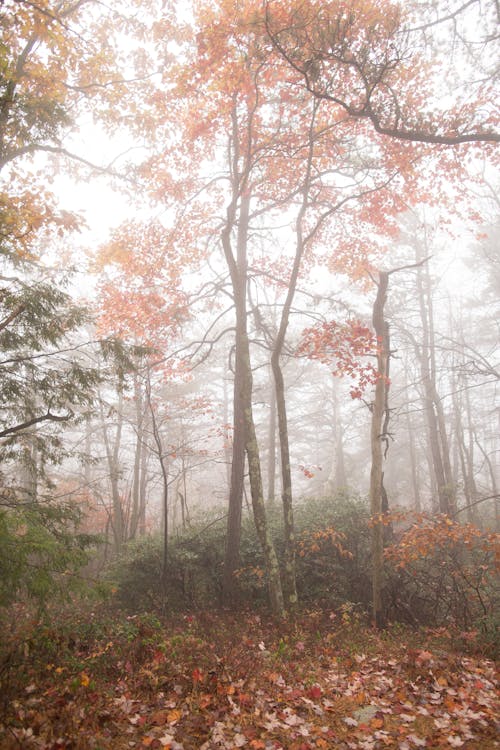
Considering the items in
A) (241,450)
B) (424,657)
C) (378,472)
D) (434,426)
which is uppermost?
(434,426)

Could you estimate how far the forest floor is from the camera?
406 centimetres

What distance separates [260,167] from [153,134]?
295 centimetres

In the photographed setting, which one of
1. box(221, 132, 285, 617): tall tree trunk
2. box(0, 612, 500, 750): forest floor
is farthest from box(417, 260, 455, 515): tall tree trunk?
box(0, 612, 500, 750): forest floor

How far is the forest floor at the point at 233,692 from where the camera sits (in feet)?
13.3

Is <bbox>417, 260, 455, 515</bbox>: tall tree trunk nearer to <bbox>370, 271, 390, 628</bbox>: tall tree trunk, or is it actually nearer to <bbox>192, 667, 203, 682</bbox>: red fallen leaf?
<bbox>370, 271, 390, 628</bbox>: tall tree trunk

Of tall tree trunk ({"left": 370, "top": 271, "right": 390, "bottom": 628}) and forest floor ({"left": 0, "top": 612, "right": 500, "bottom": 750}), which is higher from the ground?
tall tree trunk ({"left": 370, "top": 271, "right": 390, "bottom": 628})

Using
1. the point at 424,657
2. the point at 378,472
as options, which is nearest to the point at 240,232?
the point at 378,472

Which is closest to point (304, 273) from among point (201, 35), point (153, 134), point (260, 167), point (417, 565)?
point (260, 167)

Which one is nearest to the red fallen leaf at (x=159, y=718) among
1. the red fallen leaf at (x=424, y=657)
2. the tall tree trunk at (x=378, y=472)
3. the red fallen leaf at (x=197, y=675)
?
the red fallen leaf at (x=197, y=675)

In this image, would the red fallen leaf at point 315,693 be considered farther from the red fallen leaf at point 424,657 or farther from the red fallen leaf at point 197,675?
the red fallen leaf at point 424,657

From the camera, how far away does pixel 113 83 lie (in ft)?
31.1

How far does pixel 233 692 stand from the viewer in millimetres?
5023

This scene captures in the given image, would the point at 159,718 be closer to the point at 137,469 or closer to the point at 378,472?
the point at 378,472

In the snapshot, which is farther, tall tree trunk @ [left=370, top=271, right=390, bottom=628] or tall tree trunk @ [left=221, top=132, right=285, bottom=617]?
tall tree trunk @ [left=221, top=132, right=285, bottom=617]
